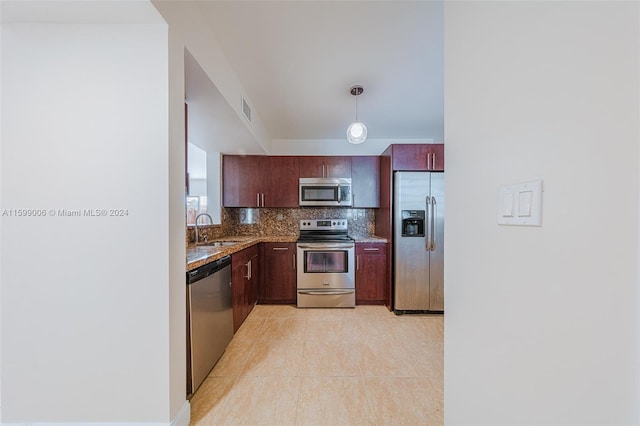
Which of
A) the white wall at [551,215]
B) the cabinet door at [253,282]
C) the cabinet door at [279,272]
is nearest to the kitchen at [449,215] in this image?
the white wall at [551,215]

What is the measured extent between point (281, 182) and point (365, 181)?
1263 millimetres

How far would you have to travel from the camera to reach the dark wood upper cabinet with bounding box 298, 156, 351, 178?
12.6ft

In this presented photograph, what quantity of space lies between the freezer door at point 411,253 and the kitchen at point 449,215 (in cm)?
212

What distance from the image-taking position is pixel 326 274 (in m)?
3.43

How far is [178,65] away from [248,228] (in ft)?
9.65

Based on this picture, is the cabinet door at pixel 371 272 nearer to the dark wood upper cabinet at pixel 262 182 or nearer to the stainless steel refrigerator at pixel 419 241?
the stainless steel refrigerator at pixel 419 241

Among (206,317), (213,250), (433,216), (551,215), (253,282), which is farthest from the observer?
(253,282)

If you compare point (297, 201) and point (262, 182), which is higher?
point (262, 182)

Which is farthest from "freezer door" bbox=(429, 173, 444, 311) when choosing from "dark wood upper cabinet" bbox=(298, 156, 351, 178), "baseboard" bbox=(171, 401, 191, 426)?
"baseboard" bbox=(171, 401, 191, 426)

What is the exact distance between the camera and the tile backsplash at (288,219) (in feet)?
13.5

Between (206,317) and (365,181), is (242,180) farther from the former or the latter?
(206,317)

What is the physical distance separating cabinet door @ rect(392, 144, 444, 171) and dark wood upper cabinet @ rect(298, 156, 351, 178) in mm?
884

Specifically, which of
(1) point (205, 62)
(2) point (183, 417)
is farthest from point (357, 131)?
(2) point (183, 417)

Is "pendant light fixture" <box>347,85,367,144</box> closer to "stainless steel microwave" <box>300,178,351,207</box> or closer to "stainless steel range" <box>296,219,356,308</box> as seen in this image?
"stainless steel microwave" <box>300,178,351,207</box>
